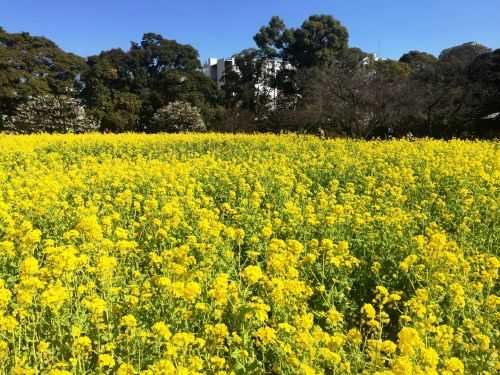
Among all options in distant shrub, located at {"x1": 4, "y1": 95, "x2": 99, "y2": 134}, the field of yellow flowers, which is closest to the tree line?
distant shrub, located at {"x1": 4, "y1": 95, "x2": 99, "y2": 134}

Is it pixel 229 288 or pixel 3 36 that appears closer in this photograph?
pixel 229 288

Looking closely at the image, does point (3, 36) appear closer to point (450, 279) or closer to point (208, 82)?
point (208, 82)

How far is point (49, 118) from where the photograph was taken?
25.2 metres

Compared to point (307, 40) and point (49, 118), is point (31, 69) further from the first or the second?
point (307, 40)

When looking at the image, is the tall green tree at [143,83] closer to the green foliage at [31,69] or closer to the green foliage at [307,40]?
the green foliage at [31,69]

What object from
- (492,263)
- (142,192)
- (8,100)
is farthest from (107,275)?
(8,100)

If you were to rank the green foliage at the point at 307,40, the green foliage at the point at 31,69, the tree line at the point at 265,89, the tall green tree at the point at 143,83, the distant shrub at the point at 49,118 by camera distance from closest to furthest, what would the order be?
1. the tree line at the point at 265,89
2. the distant shrub at the point at 49,118
3. the green foliage at the point at 31,69
4. the tall green tree at the point at 143,83
5. the green foliage at the point at 307,40

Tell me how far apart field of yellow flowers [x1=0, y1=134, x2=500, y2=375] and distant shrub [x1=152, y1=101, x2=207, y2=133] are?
1897cm

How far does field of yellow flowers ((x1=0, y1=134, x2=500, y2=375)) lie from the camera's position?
8.68ft

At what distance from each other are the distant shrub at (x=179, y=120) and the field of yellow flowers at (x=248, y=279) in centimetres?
1897

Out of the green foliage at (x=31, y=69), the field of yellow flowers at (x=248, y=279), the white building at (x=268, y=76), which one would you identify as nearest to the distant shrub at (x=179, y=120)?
the green foliage at (x=31, y=69)

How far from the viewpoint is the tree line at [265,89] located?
930 inches

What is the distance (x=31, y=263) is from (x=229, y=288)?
3.98ft

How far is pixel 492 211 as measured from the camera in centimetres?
560
